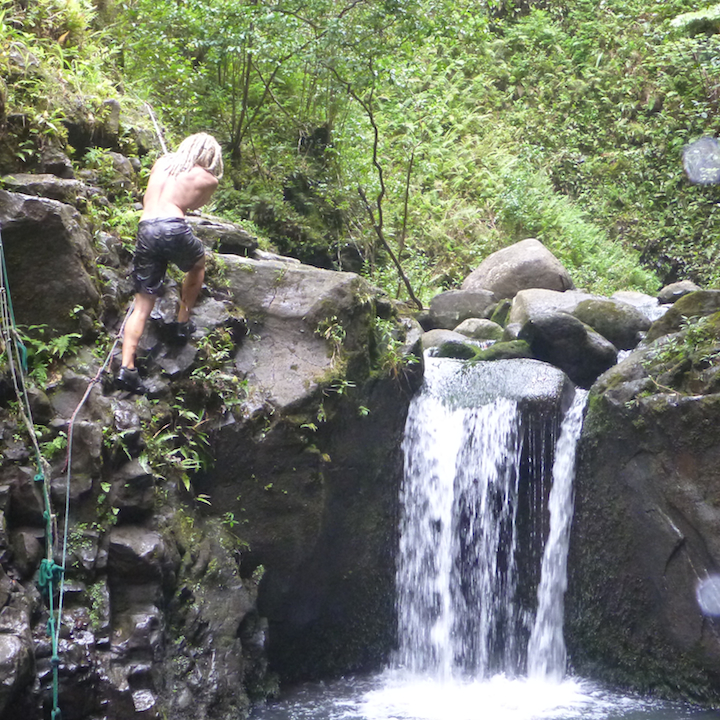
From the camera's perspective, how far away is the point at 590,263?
49.2ft

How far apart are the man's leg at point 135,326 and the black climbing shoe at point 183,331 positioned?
48 cm

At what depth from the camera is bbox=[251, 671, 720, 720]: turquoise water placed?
6.26 meters

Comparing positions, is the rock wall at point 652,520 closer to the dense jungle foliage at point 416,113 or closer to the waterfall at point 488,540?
the waterfall at point 488,540

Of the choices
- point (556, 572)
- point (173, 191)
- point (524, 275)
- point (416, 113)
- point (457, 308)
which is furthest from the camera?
point (416, 113)

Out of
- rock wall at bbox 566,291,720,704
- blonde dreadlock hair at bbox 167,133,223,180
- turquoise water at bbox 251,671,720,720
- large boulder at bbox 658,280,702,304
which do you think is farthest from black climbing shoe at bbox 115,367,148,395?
large boulder at bbox 658,280,702,304

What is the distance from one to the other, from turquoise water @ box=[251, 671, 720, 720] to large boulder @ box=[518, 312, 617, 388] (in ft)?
11.0

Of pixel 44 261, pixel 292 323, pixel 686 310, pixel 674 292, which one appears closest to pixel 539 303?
pixel 686 310

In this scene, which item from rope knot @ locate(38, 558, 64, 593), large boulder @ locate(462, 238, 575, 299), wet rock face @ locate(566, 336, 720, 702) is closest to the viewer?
rope knot @ locate(38, 558, 64, 593)

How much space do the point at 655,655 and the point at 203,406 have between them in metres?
4.59

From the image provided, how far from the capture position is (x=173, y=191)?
575 cm

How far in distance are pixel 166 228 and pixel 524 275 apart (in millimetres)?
7563

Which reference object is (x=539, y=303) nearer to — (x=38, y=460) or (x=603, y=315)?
(x=603, y=315)

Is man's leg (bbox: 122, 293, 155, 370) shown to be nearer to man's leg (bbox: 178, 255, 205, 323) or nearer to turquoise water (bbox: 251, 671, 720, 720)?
man's leg (bbox: 178, 255, 205, 323)

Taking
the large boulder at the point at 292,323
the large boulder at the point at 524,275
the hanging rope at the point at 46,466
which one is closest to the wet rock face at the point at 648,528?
the large boulder at the point at 292,323
